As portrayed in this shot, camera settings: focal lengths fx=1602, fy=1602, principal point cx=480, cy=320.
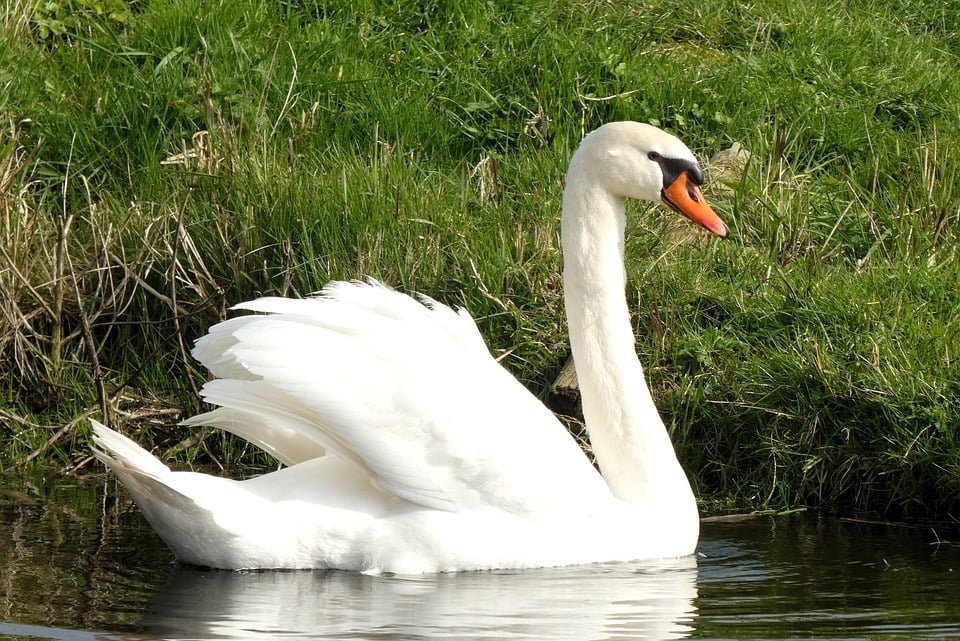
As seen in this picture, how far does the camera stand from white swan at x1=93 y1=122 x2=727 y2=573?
457cm

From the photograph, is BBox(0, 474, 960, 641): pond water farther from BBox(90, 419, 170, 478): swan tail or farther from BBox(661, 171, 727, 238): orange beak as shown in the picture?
BBox(661, 171, 727, 238): orange beak

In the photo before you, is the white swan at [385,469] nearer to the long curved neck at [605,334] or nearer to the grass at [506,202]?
the long curved neck at [605,334]

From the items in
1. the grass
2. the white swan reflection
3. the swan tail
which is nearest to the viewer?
the white swan reflection

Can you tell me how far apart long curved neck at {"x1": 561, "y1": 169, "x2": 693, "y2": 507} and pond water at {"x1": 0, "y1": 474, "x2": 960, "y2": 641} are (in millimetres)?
418

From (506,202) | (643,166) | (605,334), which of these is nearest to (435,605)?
(605,334)

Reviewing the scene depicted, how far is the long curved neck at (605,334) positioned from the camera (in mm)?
5109

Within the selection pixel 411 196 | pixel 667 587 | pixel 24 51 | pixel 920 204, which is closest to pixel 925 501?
pixel 667 587

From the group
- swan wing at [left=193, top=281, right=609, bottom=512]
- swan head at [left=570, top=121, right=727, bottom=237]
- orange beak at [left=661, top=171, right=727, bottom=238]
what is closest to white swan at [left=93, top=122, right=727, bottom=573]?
swan wing at [left=193, top=281, right=609, bottom=512]

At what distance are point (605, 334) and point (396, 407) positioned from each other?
0.85 metres

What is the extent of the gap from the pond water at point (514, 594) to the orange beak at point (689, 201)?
1.02 metres

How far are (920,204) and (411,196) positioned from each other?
86.3 inches

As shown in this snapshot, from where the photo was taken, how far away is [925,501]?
5457mm

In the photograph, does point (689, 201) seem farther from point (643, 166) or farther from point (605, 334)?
point (605, 334)

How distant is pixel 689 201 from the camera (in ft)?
16.9
